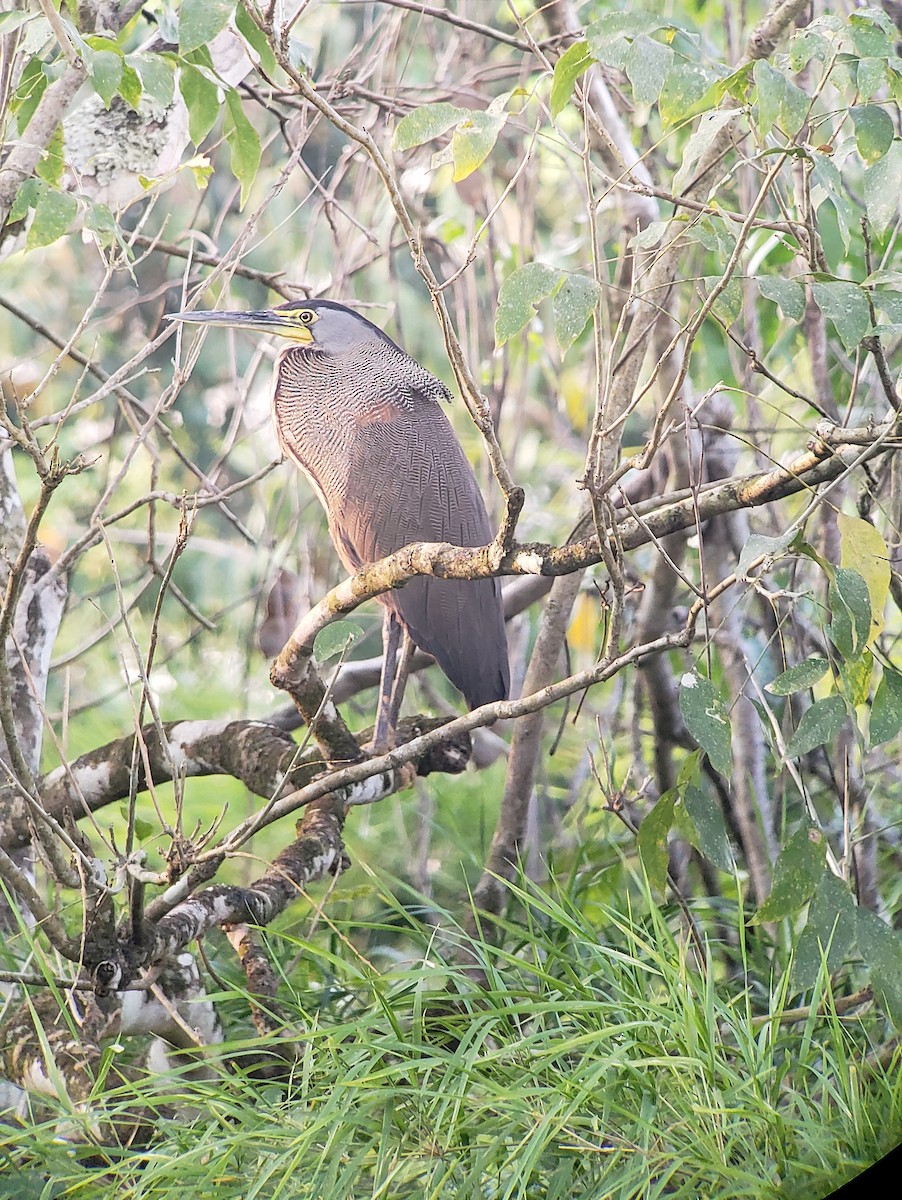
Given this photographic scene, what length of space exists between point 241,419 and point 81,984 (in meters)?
0.79

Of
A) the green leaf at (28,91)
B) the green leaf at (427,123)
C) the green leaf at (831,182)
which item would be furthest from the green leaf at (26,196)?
the green leaf at (831,182)

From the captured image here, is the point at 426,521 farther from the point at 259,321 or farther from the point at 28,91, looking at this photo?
the point at 28,91

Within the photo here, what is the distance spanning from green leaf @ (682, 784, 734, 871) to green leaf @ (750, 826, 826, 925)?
0.06 metres

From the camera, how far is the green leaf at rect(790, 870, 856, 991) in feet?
3.66

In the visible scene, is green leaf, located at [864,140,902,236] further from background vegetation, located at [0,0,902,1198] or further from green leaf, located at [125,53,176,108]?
green leaf, located at [125,53,176,108]

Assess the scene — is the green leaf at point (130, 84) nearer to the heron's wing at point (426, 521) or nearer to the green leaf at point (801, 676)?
the heron's wing at point (426, 521)

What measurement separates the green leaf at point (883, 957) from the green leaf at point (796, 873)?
0.05 metres

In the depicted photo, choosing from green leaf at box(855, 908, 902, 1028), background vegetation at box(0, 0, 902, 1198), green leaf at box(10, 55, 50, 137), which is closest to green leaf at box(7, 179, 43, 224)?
background vegetation at box(0, 0, 902, 1198)

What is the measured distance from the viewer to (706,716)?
42.4 inches

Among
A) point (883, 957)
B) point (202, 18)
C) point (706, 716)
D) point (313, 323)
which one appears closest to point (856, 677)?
point (706, 716)

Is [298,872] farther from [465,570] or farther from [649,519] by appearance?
[649,519]

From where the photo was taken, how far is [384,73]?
1.90 metres

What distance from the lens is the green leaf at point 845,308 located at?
3.26 ft

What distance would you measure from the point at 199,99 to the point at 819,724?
0.93 meters
